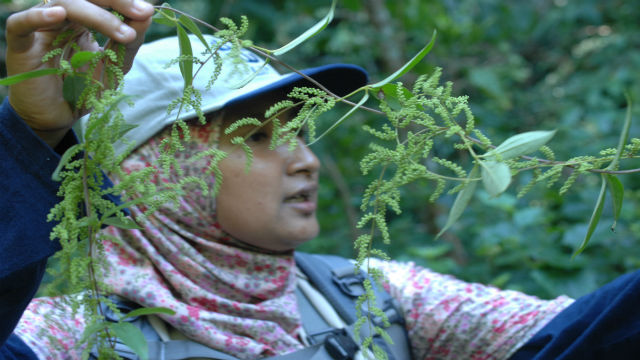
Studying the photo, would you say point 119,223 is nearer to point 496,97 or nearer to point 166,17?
point 166,17

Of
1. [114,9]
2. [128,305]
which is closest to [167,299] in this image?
[128,305]

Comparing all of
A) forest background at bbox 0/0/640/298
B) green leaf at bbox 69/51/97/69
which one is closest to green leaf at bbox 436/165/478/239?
green leaf at bbox 69/51/97/69

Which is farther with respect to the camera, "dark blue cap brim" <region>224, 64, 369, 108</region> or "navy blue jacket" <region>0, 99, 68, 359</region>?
"dark blue cap brim" <region>224, 64, 369, 108</region>

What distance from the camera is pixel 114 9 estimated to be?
723 mm

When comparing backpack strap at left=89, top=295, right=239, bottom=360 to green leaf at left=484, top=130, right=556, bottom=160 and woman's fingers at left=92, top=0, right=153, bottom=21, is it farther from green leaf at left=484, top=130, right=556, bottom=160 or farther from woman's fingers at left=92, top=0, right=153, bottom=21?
green leaf at left=484, top=130, right=556, bottom=160

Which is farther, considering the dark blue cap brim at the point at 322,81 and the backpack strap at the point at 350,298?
the backpack strap at the point at 350,298

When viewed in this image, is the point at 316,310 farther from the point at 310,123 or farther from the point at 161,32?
the point at 161,32

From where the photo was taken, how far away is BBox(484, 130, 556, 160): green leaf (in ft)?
1.97

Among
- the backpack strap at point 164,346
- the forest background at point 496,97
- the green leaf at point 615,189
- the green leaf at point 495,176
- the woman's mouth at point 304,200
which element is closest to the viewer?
the green leaf at point 495,176

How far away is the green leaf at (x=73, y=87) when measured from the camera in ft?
2.29

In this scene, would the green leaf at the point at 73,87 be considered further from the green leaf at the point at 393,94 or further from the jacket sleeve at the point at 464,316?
the jacket sleeve at the point at 464,316

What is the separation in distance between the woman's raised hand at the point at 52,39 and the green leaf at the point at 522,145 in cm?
48

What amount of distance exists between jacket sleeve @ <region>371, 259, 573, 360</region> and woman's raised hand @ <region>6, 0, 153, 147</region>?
86cm

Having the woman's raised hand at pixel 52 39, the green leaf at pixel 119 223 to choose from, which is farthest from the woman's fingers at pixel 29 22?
the green leaf at pixel 119 223
